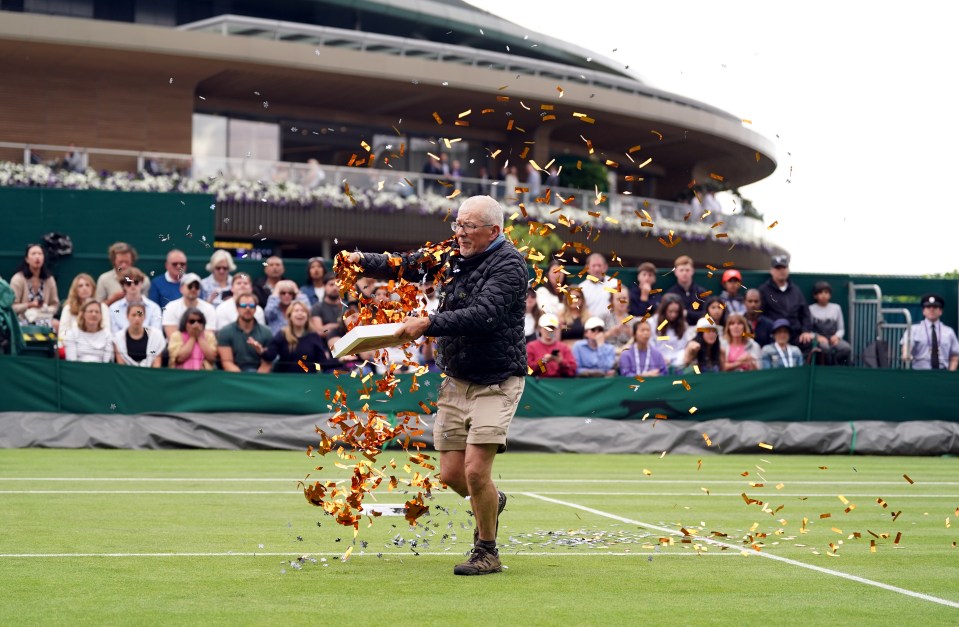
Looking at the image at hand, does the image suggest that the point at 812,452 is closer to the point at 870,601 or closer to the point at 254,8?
the point at 870,601

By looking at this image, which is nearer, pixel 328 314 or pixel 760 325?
pixel 328 314

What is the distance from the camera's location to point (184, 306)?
17891 mm

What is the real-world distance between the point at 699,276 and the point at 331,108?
2442cm

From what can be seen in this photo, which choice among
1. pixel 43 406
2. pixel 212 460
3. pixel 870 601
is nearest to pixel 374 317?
pixel 870 601

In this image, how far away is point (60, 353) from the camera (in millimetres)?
18109

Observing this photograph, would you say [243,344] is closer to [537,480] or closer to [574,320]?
[574,320]

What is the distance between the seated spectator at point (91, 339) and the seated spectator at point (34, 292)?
0.97 metres

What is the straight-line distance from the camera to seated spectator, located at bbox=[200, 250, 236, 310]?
18781 mm

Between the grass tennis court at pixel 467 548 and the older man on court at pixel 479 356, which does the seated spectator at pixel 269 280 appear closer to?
the grass tennis court at pixel 467 548

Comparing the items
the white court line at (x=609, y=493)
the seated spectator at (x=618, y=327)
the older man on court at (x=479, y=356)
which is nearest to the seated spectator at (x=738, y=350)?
the seated spectator at (x=618, y=327)

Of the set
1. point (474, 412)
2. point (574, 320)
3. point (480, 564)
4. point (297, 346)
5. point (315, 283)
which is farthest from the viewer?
point (315, 283)

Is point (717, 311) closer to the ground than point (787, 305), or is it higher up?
closer to the ground

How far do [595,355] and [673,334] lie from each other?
122 cm

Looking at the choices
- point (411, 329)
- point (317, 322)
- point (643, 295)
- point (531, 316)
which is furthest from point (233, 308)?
point (411, 329)
